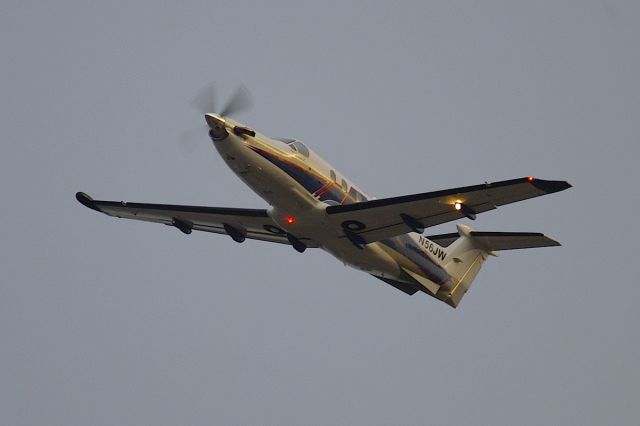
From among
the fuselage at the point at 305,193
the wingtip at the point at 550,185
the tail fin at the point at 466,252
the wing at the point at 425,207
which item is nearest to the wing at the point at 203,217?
the fuselage at the point at 305,193

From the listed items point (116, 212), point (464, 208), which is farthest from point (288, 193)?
point (116, 212)

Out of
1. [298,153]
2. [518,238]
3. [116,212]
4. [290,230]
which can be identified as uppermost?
[518,238]

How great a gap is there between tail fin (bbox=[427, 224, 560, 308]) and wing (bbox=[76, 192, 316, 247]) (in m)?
6.35

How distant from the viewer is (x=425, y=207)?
31.0 metres

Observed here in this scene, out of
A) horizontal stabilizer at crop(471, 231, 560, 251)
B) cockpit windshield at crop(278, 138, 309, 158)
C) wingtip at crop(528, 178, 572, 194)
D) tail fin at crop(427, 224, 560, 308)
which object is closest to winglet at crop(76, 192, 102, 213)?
cockpit windshield at crop(278, 138, 309, 158)

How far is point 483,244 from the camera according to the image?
38.6 meters

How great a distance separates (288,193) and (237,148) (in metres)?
2.36

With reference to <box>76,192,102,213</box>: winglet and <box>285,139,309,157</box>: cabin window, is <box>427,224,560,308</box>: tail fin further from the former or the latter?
<box>76,192,102,213</box>: winglet

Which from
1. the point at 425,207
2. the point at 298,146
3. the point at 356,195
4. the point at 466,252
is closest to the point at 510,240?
the point at 466,252

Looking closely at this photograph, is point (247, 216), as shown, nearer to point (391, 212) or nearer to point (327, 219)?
point (327, 219)

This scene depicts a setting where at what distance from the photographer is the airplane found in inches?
1195

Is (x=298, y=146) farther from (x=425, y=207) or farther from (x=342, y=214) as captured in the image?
(x=425, y=207)

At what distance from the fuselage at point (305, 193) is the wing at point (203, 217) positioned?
1.20m

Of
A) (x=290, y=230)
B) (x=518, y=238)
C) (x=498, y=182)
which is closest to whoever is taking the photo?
(x=498, y=182)
